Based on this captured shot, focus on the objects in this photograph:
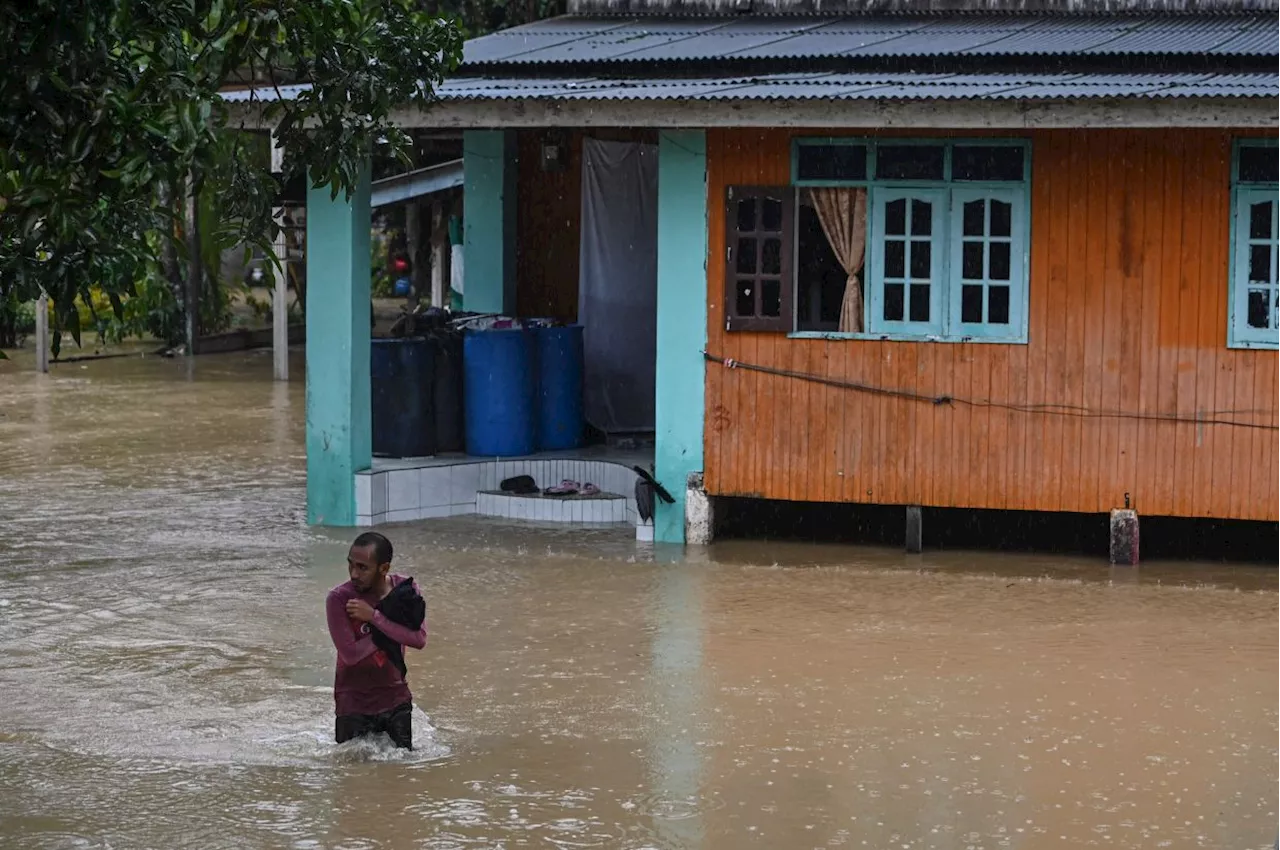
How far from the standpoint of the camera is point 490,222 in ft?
57.2

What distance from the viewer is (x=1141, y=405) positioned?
1267 centimetres

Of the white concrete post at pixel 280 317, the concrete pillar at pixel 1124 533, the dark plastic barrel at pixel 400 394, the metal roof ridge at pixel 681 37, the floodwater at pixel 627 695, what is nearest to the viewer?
the floodwater at pixel 627 695

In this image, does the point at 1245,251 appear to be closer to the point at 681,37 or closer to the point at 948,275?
the point at 948,275

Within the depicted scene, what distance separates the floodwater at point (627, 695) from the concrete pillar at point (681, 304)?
0.75 m

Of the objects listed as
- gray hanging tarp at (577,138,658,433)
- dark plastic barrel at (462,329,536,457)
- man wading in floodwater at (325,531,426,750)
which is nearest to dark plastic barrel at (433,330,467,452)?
dark plastic barrel at (462,329,536,457)

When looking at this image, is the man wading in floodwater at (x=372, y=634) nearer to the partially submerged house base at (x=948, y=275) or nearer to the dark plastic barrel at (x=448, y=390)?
the partially submerged house base at (x=948, y=275)

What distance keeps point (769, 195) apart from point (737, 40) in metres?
2.43

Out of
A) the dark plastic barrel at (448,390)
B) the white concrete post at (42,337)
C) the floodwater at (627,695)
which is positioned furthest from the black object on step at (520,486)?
the white concrete post at (42,337)

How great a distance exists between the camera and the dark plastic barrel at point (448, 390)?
14.9 meters

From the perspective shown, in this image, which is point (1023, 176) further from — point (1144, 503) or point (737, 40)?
point (737, 40)

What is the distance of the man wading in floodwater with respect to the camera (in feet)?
25.4

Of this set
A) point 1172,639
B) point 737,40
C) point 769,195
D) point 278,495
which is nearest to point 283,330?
point 278,495

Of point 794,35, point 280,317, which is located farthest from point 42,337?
point 794,35

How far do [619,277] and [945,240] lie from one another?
14.1 ft
